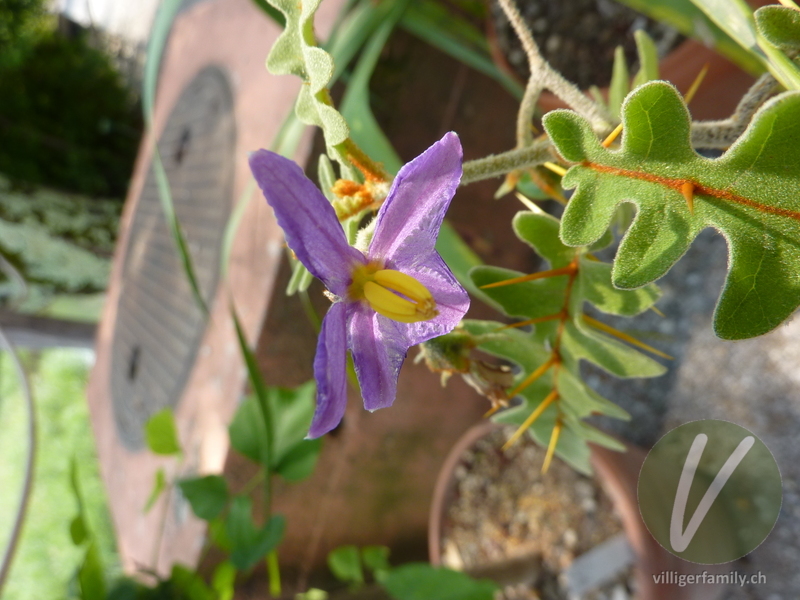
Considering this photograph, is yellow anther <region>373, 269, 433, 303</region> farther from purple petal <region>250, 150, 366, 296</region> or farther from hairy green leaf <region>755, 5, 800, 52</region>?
hairy green leaf <region>755, 5, 800, 52</region>

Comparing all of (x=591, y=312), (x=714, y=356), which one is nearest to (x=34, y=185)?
(x=591, y=312)

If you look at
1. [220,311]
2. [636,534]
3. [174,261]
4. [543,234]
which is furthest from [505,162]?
[174,261]

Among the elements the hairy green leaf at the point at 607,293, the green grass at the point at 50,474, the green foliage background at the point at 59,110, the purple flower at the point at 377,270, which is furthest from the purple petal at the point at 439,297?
the green grass at the point at 50,474

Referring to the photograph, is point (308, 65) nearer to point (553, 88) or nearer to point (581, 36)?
point (553, 88)

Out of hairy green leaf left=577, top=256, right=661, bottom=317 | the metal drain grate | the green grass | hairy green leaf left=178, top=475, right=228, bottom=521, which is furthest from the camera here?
the green grass

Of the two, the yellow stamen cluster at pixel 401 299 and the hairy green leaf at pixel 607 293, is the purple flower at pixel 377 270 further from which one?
the hairy green leaf at pixel 607 293

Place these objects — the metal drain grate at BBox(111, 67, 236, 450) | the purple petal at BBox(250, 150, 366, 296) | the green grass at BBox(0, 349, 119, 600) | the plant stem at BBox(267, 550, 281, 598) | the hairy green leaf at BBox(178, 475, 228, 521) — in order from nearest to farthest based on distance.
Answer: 1. the purple petal at BBox(250, 150, 366, 296)
2. the hairy green leaf at BBox(178, 475, 228, 521)
3. the plant stem at BBox(267, 550, 281, 598)
4. the metal drain grate at BBox(111, 67, 236, 450)
5. the green grass at BBox(0, 349, 119, 600)

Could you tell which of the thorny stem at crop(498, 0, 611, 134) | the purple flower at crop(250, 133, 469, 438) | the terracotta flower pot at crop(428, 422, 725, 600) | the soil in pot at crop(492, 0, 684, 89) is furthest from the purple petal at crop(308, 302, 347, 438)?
the soil in pot at crop(492, 0, 684, 89)
